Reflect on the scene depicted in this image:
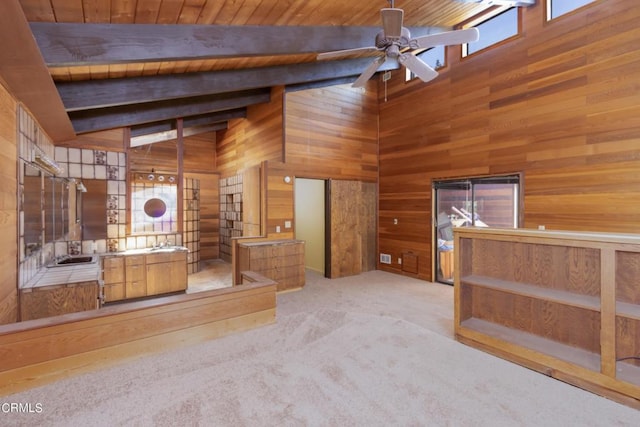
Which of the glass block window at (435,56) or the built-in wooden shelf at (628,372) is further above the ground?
the glass block window at (435,56)

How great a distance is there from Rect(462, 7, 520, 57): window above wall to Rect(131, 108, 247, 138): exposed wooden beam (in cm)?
482

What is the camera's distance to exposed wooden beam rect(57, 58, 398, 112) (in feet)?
12.0

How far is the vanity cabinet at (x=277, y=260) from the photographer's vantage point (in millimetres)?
4918

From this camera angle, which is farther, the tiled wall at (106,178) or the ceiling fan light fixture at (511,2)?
the tiled wall at (106,178)

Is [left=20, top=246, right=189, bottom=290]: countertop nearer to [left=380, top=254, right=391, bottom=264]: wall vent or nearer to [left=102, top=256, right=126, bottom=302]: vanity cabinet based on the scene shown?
[left=102, top=256, right=126, bottom=302]: vanity cabinet

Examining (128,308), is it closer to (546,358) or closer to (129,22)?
(129,22)

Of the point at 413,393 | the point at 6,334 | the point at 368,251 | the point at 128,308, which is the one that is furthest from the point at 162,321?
the point at 368,251

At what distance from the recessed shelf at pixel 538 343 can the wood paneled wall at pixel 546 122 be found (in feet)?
6.39

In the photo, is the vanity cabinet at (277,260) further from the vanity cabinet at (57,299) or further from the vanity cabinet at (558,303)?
the vanity cabinet at (558,303)

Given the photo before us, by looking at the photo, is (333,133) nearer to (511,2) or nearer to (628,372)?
(511,2)

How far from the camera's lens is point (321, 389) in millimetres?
2258

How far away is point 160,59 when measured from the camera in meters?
2.96

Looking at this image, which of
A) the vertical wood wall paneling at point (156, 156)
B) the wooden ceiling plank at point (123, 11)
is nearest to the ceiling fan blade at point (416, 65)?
the wooden ceiling plank at point (123, 11)

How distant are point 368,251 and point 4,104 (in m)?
5.82
